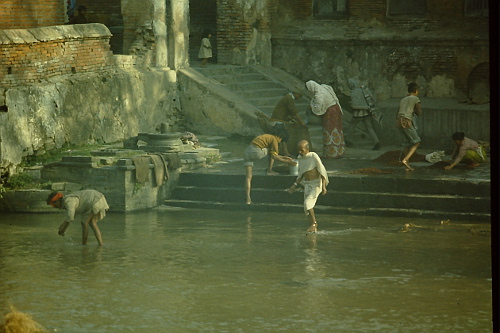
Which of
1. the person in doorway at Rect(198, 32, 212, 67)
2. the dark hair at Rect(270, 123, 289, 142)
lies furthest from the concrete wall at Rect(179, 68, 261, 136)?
the dark hair at Rect(270, 123, 289, 142)

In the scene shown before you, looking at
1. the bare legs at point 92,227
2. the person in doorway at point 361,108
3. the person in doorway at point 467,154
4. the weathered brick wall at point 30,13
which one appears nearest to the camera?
the bare legs at point 92,227

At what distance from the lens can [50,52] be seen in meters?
17.0

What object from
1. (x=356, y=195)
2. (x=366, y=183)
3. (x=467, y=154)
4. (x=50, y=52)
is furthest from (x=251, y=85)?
(x=356, y=195)

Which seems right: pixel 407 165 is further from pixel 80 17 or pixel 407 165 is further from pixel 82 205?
pixel 80 17

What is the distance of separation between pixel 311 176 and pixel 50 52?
6139 millimetres

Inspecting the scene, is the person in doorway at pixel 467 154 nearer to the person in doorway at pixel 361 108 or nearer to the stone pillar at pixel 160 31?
the person in doorway at pixel 361 108

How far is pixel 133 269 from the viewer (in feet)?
37.2

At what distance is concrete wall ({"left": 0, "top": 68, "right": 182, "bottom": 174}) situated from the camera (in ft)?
52.0

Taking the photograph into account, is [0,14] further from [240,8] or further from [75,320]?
[75,320]

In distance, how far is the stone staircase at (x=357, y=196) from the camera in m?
14.6

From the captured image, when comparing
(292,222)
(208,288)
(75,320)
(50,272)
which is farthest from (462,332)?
(292,222)

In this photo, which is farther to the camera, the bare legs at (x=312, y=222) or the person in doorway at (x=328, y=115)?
the person in doorway at (x=328, y=115)

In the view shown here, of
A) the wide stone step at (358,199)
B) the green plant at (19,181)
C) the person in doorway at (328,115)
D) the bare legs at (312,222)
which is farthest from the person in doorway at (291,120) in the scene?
the green plant at (19,181)

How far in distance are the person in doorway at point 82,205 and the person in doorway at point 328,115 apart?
6370 mm
